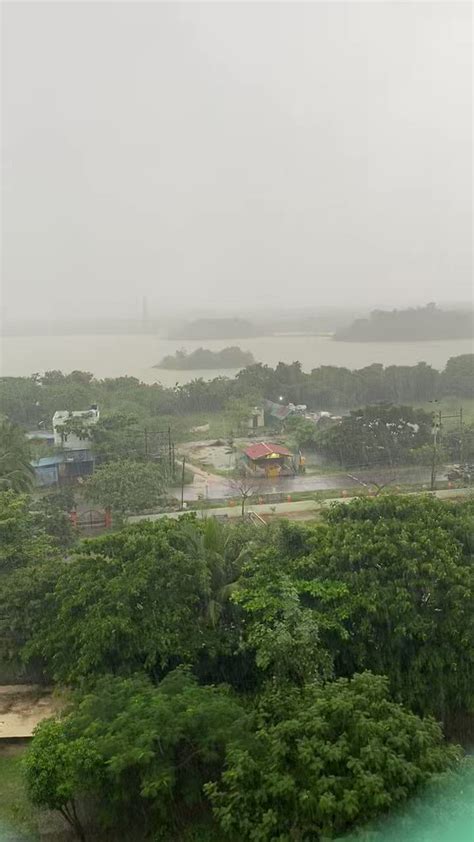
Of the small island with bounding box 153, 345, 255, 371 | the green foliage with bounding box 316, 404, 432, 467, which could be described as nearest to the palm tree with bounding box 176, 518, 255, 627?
the green foliage with bounding box 316, 404, 432, 467

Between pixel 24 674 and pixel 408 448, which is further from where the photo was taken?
pixel 408 448

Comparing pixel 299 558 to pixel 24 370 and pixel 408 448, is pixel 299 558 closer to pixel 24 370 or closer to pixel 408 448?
pixel 408 448

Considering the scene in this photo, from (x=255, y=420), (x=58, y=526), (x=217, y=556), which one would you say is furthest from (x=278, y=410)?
(x=217, y=556)

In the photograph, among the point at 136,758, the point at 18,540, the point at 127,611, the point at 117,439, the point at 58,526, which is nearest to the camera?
the point at 136,758

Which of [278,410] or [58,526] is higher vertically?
[278,410]

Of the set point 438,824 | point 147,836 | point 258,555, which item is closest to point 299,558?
point 258,555

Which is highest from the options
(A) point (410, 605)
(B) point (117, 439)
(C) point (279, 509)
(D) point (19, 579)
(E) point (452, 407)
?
(E) point (452, 407)

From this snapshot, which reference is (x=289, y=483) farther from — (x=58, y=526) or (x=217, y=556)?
(x=217, y=556)
